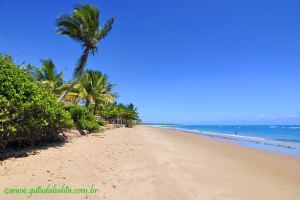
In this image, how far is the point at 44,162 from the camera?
23.2ft

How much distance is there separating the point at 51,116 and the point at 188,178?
19.2 feet

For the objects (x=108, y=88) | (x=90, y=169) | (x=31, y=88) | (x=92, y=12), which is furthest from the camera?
(x=108, y=88)

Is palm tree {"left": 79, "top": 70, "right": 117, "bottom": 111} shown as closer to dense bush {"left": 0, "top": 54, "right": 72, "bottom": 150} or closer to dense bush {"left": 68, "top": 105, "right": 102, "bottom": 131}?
dense bush {"left": 68, "top": 105, "right": 102, "bottom": 131}

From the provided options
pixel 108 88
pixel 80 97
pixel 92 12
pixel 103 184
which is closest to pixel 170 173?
pixel 103 184

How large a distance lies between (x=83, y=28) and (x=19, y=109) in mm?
10615

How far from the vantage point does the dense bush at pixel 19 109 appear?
271 inches

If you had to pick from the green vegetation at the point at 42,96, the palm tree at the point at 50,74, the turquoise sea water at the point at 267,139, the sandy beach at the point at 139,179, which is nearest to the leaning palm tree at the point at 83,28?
the green vegetation at the point at 42,96

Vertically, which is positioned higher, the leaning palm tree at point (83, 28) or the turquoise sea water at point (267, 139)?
the leaning palm tree at point (83, 28)

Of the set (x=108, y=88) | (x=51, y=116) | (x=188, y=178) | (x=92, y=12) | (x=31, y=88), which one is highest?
(x=92, y=12)

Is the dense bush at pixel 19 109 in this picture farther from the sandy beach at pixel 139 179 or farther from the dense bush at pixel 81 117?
the dense bush at pixel 81 117

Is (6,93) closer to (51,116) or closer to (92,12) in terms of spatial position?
(51,116)

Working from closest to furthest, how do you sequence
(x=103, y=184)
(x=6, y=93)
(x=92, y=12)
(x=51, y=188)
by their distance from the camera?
(x=51, y=188) → (x=103, y=184) → (x=6, y=93) → (x=92, y=12)

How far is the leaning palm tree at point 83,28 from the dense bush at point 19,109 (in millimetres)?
7425

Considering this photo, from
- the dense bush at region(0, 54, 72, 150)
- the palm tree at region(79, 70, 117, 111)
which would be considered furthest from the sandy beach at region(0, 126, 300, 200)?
the palm tree at region(79, 70, 117, 111)
